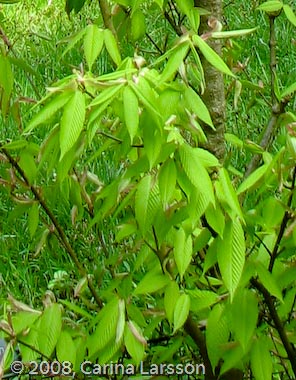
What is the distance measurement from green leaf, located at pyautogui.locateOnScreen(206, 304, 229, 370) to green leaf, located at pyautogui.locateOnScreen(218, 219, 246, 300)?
0.25 m

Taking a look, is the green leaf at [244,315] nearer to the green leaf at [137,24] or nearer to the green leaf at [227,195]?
the green leaf at [227,195]

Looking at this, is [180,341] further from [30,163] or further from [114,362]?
[30,163]

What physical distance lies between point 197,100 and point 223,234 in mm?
231

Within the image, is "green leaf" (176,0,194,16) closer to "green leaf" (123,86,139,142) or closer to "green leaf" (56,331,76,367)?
"green leaf" (123,86,139,142)

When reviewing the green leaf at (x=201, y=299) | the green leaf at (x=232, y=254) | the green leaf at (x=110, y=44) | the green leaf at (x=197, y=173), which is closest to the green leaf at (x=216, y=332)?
the green leaf at (x=201, y=299)

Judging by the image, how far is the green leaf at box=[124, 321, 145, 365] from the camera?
156 cm

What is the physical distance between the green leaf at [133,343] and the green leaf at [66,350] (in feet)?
0.40

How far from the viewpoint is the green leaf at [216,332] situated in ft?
5.38

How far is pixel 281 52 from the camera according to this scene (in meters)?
4.47

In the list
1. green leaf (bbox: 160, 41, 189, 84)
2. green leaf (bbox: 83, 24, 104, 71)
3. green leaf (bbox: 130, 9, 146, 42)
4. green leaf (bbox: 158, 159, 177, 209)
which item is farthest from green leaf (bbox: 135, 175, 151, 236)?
green leaf (bbox: 130, 9, 146, 42)

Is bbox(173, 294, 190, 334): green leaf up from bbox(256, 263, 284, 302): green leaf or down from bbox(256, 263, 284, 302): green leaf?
down

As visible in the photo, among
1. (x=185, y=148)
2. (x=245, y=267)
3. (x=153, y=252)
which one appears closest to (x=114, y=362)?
(x=153, y=252)

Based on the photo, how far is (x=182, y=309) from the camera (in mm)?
1562

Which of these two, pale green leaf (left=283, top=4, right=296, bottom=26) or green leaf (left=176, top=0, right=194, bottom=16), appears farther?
pale green leaf (left=283, top=4, right=296, bottom=26)
